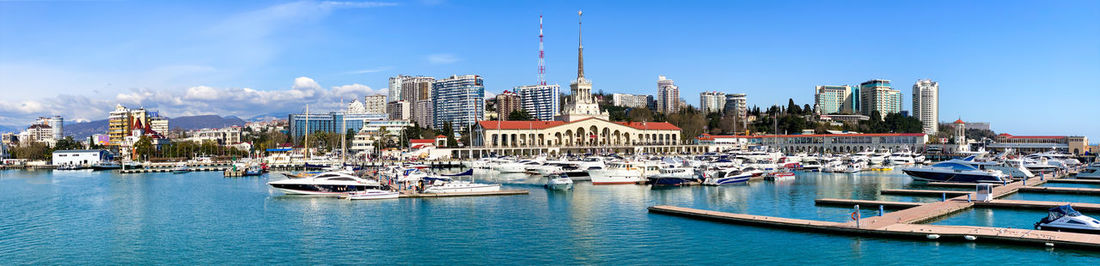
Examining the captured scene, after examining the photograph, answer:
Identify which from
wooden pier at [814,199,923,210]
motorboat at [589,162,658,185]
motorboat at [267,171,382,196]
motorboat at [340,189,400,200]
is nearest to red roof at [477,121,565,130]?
motorboat at [589,162,658,185]

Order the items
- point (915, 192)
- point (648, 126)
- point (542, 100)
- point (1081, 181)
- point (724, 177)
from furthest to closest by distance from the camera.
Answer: point (542, 100) → point (648, 126) → point (1081, 181) → point (724, 177) → point (915, 192)

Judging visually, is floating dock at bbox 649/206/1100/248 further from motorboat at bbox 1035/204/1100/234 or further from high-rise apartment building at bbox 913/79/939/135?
high-rise apartment building at bbox 913/79/939/135

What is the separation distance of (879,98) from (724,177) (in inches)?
5857

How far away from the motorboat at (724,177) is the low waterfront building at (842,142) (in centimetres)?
5137

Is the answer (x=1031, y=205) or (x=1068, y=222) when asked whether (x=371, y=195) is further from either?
(x=1031, y=205)

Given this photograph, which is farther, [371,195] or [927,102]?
[927,102]

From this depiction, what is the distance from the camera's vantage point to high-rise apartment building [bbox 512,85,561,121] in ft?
575

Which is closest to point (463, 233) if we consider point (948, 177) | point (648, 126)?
point (948, 177)

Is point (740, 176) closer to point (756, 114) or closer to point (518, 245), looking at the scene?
point (518, 245)

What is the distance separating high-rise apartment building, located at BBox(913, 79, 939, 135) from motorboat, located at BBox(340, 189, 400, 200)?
168 m

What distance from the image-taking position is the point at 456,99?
170 meters

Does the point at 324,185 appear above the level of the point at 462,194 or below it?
above

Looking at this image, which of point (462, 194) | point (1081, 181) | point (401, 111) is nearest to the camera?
point (462, 194)

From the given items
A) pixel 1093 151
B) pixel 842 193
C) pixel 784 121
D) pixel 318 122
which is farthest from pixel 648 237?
pixel 318 122
